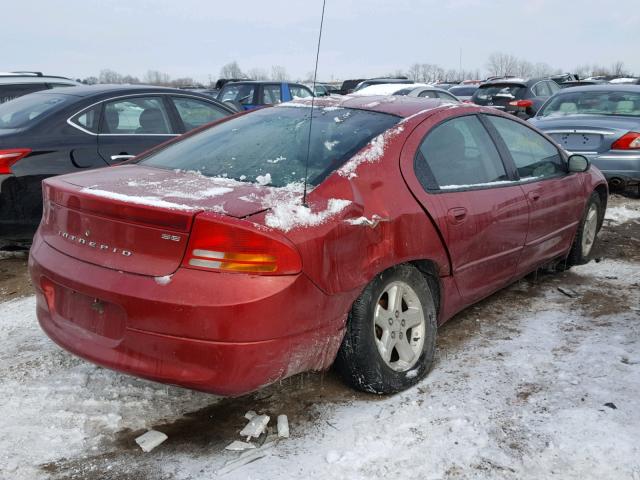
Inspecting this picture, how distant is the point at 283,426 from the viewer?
2.85m

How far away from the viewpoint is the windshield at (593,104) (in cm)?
859

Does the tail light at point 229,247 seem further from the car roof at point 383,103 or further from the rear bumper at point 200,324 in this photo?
the car roof at point 383,103

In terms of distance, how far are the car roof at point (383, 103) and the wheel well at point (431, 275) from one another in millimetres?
787

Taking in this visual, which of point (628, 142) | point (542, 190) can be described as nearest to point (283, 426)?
point (542, 190)

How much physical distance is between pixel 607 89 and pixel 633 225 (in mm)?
3019

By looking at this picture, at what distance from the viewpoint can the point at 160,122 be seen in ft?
20.4

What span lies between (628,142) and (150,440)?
6.73 m

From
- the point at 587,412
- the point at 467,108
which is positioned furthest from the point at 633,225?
the point at 587,412

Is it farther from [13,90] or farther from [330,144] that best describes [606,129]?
[13,90]

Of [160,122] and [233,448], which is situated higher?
[160,122]

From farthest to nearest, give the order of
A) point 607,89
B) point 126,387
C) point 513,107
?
point 513,107 → point 607,89 → point 126,387

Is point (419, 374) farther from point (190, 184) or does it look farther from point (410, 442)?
point (190, 184)

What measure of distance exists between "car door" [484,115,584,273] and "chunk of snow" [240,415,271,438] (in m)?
2.09

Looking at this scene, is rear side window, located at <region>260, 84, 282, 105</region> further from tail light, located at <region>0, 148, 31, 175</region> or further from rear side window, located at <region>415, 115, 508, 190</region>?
rear side window, located at <region>415, 115, 508, 190</region>
